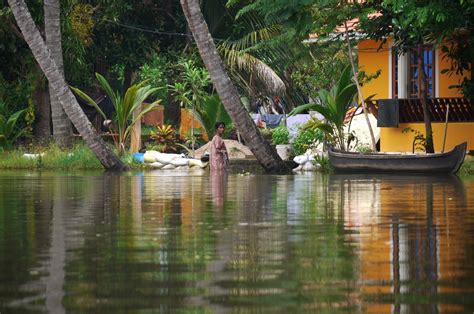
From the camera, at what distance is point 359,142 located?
38.4 meters

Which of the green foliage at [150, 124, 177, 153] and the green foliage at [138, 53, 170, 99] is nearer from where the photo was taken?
the green foliage at [150, 124, 177, 153]

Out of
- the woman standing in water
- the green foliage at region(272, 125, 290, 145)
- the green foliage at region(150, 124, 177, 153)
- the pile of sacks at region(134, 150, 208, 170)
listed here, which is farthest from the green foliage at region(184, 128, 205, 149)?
the woman standing in water

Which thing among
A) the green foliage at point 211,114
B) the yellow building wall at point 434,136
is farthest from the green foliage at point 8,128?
the yellow building wall at point 434,136

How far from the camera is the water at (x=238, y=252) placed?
8.61 m

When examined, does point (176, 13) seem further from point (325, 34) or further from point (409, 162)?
point (409, 162)

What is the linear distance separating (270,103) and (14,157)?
19366 mm

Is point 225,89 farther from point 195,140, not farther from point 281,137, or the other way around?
point 195,140

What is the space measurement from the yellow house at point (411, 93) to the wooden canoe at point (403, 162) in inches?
157

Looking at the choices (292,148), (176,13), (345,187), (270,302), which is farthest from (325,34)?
(270,302)

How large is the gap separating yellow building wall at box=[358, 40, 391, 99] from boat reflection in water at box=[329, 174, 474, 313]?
46.2 feet

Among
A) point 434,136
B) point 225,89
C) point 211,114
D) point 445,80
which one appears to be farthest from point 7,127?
point 445,80

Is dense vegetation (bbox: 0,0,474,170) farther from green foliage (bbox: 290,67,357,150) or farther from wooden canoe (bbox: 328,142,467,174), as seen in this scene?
wooden canoe (bbox: 328,142,467,174)

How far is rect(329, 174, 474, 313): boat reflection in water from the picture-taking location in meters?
8.77

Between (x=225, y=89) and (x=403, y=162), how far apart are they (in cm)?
655
